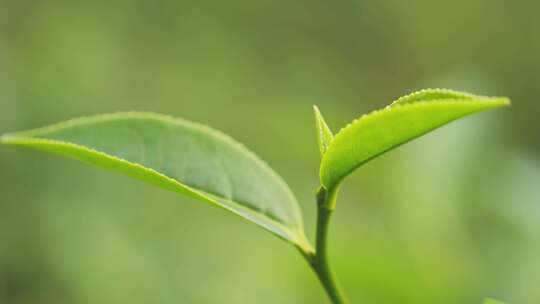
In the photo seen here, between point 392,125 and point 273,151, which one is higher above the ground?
point 392,125

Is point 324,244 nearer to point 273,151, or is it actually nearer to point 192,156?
point 192,156

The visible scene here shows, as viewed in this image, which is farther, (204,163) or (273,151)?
(273,151)

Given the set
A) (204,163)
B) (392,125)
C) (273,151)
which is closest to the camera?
(392,125)

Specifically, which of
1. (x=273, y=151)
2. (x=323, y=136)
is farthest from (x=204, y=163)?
(x=273, y=151)

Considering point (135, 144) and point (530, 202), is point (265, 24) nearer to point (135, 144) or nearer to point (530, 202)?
point (530, 202)

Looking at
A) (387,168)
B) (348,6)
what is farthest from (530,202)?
(348,6)

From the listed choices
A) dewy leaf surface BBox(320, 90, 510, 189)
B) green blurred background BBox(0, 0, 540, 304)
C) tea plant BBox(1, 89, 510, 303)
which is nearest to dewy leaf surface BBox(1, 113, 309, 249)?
tea plant BBox(1, 89, 510, 303)
